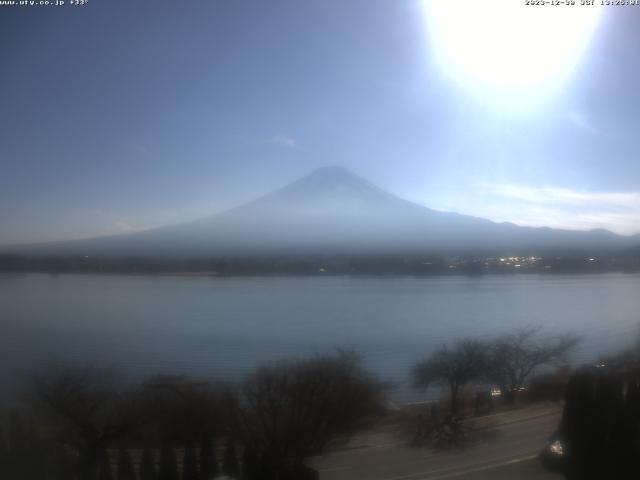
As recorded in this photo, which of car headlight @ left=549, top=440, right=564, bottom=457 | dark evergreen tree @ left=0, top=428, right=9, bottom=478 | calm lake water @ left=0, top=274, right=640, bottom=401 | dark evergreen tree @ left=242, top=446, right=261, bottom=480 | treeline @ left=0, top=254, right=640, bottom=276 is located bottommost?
car headlight @ left=549, top=440, right=564, bottom=457

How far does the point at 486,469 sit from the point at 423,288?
1327mm

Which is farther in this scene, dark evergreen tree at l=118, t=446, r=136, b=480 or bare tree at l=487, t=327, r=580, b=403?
bare tree at l=487, t=327, r=580, b=403

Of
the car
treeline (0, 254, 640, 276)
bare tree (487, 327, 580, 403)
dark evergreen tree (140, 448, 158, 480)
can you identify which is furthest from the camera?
treeline (0, 254, 640, 276)

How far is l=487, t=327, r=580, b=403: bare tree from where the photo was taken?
3244 mm

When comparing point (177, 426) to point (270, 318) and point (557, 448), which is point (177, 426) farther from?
point (557, 448)

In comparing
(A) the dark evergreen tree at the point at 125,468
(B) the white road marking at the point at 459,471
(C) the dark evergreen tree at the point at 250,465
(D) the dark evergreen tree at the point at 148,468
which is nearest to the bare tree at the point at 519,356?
(B) the white road marking at the point at 459,471

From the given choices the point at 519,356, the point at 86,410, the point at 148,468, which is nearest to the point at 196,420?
the point at 148,468

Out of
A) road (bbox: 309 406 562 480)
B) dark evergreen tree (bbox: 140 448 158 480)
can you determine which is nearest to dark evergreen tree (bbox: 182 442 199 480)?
dark evergreen tree (bbox: 140 448 158 480)

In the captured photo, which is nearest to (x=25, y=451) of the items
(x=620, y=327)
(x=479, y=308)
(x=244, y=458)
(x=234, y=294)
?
(x=244, y=458)

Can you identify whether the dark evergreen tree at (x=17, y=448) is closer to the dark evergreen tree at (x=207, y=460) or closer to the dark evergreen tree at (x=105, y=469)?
the dark evergreen tree at (x=105, y=469)

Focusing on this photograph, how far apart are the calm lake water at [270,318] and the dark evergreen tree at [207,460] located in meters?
0.37

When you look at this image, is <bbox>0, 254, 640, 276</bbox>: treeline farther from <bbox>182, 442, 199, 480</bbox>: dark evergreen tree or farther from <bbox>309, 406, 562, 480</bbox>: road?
<bbox>182, 442, 199, 480</bbox>: dark evergreen tree

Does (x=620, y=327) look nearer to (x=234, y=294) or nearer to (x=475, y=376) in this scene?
(x=475, y=376)

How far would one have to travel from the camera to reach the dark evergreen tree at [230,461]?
8.98ft
